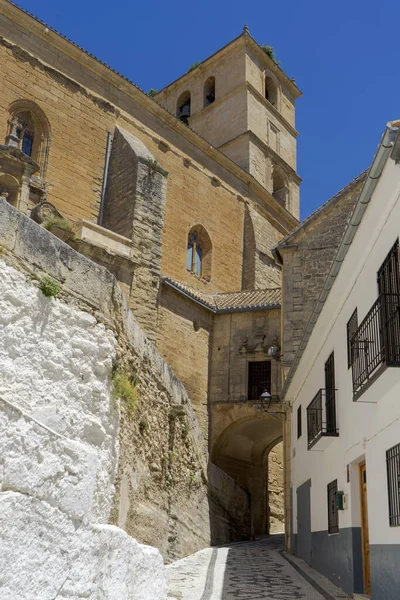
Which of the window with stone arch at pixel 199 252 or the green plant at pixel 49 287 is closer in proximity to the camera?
the green plant at pixel 49 287

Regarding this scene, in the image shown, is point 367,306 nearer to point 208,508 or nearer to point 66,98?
point 208,508

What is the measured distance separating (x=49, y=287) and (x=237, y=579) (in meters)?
5.29

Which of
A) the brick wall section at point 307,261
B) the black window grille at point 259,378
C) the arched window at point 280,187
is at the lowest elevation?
the black window grille at point 259,378

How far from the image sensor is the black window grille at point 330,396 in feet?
27.9

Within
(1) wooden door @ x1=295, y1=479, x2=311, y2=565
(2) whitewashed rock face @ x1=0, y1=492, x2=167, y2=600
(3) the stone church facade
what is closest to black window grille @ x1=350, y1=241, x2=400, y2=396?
(2) whitewashed rock face @ x1=0, y1=492, x2=167, y2=600

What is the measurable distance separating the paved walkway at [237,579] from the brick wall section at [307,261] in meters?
4.99

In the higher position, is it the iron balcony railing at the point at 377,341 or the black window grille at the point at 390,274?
the black window grille at the point at 390,274

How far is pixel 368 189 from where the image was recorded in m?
6.16

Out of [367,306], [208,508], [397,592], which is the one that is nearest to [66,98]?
[208,508]

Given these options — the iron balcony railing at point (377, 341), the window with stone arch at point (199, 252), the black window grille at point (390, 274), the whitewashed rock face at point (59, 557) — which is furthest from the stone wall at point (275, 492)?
the whitewashed rock face at point (59, 557)

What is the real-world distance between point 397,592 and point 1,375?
3.93 meters

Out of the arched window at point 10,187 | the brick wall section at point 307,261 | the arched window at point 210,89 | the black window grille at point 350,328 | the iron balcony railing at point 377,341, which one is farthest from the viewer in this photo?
the arched window at point 210,89

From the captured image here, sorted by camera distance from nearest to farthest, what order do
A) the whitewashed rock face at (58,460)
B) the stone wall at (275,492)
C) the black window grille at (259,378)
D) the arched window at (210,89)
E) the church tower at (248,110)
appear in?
the whitewashed rock face at (58,460), the black window grille at (259,378), the stone wall at (275,492), the church tower at (248,110), the arched window at (210,89)

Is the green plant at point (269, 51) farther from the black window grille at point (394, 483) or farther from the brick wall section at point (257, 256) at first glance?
the black window grille at point (394, 483)
